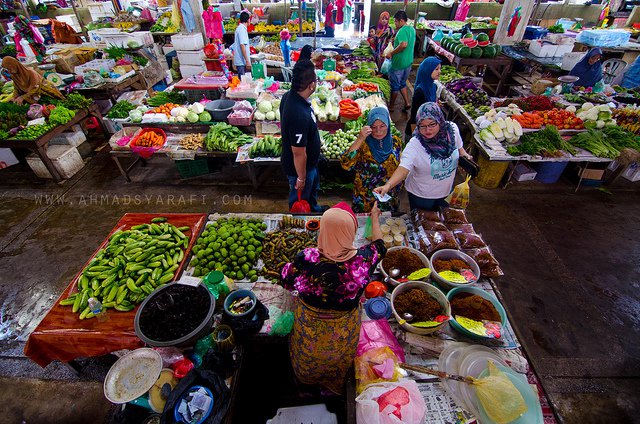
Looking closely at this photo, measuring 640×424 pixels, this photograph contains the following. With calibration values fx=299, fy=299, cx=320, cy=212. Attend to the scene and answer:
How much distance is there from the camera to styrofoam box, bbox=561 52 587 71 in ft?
26.1

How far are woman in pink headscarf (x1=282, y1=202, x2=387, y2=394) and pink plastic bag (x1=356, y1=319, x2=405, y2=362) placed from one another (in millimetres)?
142

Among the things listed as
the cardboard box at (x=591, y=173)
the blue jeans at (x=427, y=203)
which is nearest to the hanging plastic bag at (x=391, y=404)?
the blue jeans at (x=427, y=203)

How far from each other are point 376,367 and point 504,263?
10.9ft

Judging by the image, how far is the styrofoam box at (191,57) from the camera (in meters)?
8.76

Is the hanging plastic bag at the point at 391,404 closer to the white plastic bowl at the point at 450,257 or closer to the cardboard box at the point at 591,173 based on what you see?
the white plastic bowl at the point at 450,257

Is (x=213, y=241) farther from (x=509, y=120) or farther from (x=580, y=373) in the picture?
(x=509, y=120)

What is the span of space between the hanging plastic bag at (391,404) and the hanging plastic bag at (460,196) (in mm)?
Result: 2258

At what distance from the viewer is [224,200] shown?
5629mm

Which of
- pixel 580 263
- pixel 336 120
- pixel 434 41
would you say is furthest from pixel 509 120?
pixel 434 41

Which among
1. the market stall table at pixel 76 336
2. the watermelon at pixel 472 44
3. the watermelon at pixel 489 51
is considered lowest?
the market stall table at pixel 76 336

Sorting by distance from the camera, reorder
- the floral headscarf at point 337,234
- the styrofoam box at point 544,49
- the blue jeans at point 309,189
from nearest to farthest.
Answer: the floral headscarf at point 337,234 < the blue jeans at point 309,189 < the styrofoam box at point 544,49

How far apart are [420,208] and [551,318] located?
2151 millimetres

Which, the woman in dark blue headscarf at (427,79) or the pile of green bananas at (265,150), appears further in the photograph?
the pile of green bananas at (265,150)

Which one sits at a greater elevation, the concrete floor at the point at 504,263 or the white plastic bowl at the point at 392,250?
the white plastic bowl at the point at 392,250
